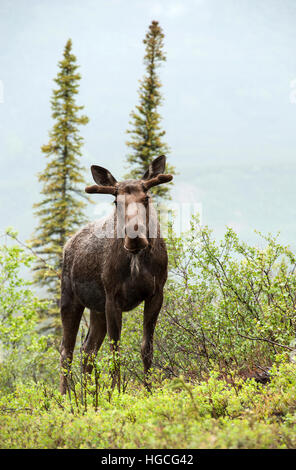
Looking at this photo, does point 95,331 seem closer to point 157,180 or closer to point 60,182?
point 157,180

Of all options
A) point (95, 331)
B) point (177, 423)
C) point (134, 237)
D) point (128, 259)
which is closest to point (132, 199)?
point (134, 237)

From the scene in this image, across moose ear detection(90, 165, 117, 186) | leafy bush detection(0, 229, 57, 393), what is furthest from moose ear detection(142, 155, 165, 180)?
leafy bush detection(0, 229, 57, 393)

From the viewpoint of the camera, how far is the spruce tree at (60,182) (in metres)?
23.4

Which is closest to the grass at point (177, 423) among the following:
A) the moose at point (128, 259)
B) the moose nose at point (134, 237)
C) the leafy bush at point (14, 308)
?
the moose at point (128, 259)

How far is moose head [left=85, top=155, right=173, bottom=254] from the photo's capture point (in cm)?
503

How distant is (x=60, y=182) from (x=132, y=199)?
65.2ft

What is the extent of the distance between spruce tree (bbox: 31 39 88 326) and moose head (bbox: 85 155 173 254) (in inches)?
661

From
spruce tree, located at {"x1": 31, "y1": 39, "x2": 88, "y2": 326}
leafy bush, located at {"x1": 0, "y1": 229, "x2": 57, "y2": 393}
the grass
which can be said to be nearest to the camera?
the grass

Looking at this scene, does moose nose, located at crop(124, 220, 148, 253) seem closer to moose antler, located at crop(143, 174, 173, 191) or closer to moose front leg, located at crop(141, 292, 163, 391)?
moose antler, located at crop(143, 174, 173, 191)

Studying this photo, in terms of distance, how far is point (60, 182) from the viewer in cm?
2456

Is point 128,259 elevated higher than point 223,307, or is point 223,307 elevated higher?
point 128,259

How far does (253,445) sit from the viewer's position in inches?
109
